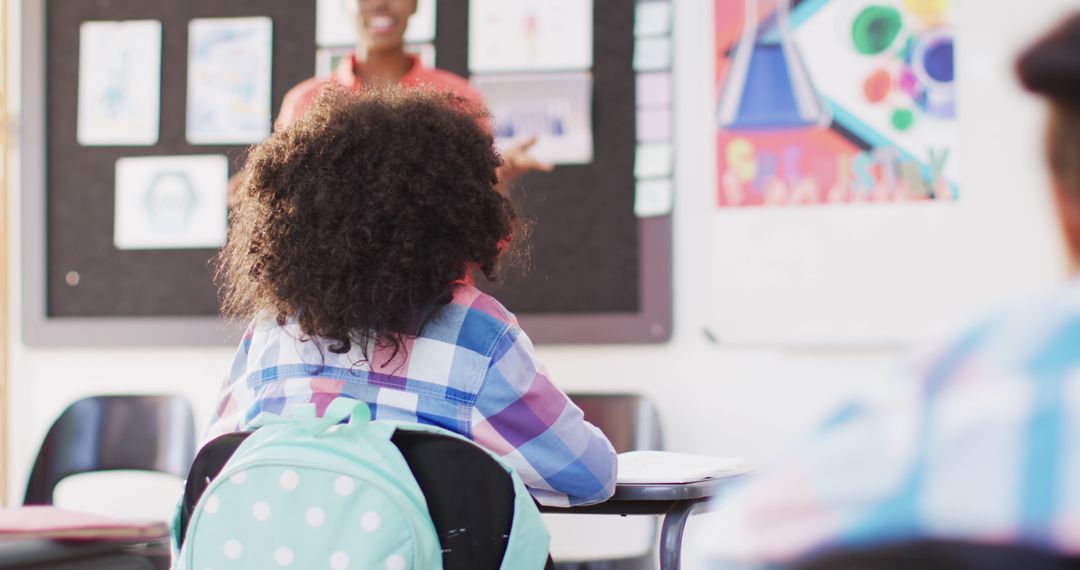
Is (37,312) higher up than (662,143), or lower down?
lower down

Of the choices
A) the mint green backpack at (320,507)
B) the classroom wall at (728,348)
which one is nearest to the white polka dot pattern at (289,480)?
the mint green backpack at (320,507)

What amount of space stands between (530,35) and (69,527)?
1.41 metres

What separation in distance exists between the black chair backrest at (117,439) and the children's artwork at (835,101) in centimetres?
125

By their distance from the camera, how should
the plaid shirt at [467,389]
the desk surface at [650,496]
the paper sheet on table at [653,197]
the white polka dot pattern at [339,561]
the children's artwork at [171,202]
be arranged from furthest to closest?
the children's artwork at [171,202] < the paper sheet on table at [653,197] < the desk surface at [650,496] < the plaid shirt at [467,389] < the white polka dot pattern at [339,561]

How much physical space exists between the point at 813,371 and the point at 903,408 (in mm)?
1946

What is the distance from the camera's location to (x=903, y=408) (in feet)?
1.36

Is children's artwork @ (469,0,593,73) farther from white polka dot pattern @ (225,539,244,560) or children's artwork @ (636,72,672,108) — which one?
white polka dot pattern @ (225,539,244,560)

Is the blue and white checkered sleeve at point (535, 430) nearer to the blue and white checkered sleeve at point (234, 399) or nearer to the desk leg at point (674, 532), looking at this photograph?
the desk leg at point (674, 532)

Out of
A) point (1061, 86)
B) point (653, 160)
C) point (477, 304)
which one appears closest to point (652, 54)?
point (653, 160)

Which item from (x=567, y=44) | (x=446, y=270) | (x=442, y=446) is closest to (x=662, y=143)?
(x=567, y=44)

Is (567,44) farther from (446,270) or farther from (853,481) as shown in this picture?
(853,481)

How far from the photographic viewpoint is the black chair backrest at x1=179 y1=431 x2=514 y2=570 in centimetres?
96

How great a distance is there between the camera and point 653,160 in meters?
2.38

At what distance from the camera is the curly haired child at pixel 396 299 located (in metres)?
1.07
